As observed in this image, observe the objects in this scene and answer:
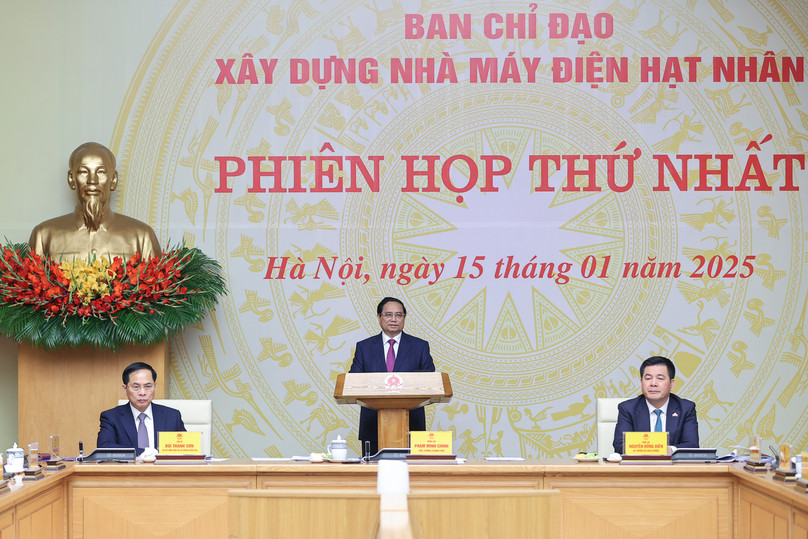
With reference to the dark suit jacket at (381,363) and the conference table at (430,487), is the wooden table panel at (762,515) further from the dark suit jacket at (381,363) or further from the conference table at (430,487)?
the dark suit jacket at (381,363)

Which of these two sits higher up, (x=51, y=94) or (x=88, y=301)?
(x=51, y=94)

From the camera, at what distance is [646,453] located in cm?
304

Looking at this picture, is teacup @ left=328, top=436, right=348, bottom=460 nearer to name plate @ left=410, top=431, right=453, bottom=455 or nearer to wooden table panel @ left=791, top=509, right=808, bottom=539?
name plate @ left=410, top=431, right=453, bottom=455

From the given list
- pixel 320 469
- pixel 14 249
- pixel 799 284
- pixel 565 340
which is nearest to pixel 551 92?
pixel 565 340

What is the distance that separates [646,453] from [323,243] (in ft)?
8.28

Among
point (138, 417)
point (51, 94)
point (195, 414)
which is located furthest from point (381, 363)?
point (51, 94)

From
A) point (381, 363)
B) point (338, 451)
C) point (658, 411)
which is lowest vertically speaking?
point (338, 451)

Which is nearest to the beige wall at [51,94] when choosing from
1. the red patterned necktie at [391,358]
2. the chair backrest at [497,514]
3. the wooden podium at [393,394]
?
the red patterned necktie at [391,358]

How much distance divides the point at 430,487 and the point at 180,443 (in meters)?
0.98

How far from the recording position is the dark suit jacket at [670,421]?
3439 millimetres

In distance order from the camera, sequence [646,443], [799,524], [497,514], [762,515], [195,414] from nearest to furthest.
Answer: [497,514] → [799,524] → [762,515] → [646,443] → [195,414]

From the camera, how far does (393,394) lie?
3.33m

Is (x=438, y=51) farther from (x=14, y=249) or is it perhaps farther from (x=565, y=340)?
(x=14, y=249)

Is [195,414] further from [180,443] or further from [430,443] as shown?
[430,443]
